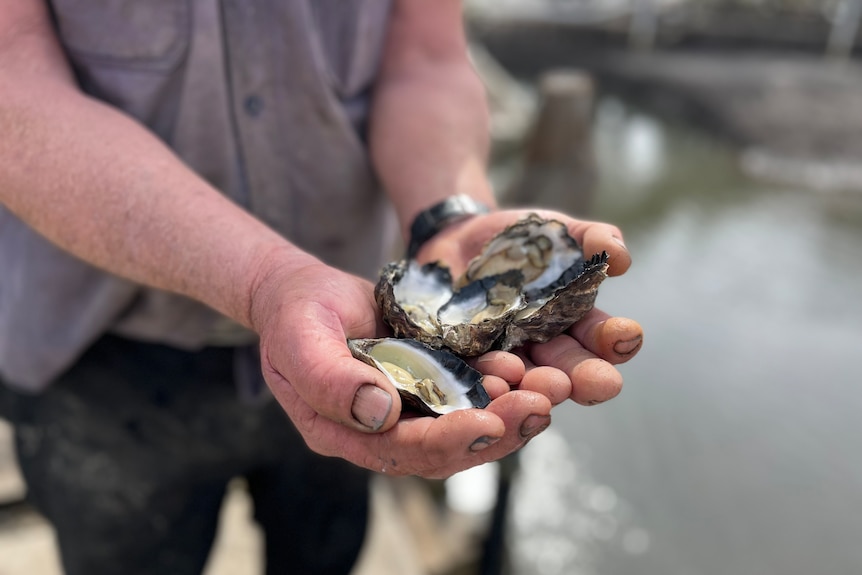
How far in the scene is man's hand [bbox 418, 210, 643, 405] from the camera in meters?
1.08

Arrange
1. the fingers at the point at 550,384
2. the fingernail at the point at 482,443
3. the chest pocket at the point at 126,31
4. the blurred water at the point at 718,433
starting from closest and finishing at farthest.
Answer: the fingernail at the point at 482,443 < the fingers at the point at 550,384 < the chest pocket at the point at 126,31 < the blurred water at the point at 718,433

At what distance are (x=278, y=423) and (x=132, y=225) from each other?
72 cm

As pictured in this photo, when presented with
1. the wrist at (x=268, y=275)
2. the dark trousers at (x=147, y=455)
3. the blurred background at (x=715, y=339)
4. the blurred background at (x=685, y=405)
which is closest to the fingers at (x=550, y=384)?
the wrist at (x=268, y=275)

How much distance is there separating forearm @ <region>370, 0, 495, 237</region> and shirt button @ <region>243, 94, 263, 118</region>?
30 centimetres

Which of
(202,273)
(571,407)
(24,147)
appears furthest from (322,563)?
(571,407)

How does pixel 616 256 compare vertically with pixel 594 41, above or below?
above

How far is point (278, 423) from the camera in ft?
5.99

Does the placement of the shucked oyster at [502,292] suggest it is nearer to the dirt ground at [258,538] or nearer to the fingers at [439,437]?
the fingers at [439,437]

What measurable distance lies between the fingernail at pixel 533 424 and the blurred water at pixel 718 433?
2.62 meters

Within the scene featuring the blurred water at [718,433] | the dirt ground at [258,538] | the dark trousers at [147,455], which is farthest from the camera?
the blurred water at [718,433]

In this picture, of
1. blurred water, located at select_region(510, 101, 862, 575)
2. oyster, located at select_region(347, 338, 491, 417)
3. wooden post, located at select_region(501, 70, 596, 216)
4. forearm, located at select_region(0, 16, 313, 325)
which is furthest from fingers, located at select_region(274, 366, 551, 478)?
wooden post, located at select_region(501, 70, 596, 216)

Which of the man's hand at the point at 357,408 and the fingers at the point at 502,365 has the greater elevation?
the man's hand at the point at 357,408

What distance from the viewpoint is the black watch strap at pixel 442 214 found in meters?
1.54

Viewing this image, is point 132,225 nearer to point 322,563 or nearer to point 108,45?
point 108,45
